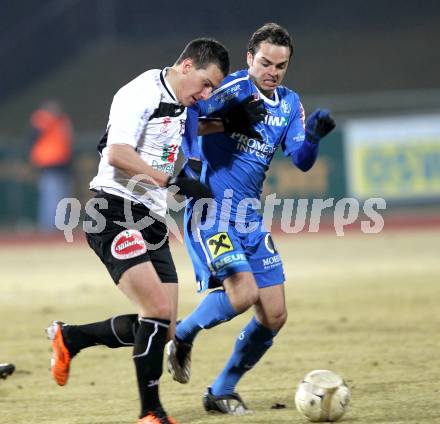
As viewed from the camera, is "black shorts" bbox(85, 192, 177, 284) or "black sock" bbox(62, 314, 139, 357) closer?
"black shorts" bbox(85, 192, 177, 284)

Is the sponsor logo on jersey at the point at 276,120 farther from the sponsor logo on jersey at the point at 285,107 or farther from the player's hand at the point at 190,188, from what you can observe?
the player's hand at the point at 190,188

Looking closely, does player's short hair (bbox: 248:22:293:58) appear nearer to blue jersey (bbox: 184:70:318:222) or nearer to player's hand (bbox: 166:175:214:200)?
blue jersey (bbox: 184:70:318:222)

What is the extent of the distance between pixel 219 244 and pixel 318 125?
0.99 metres

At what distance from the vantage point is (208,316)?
633 cm

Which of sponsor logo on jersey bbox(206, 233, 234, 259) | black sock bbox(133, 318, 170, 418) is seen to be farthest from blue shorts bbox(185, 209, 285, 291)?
black sock bbox(133, 318, 170, 418)

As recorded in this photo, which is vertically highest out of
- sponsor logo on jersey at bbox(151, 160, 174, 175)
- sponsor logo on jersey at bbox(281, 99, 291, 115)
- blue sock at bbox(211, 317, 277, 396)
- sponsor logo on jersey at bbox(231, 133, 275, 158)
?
sponsor logo on jersey at bbox(281, 99, 291, 115)

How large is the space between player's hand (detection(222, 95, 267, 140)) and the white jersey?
733 millimetres

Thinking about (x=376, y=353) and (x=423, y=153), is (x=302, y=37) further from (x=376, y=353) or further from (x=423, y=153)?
(x=376, y=353)

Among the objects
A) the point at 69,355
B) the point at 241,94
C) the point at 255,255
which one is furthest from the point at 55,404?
the point at 241,94

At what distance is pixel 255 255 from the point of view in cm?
644

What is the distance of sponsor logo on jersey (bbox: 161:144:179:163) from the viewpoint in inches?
→ 225

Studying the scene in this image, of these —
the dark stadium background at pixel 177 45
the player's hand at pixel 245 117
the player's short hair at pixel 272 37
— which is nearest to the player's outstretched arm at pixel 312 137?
the player's hand at pixel 245 117

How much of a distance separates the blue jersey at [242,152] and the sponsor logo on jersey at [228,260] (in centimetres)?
32

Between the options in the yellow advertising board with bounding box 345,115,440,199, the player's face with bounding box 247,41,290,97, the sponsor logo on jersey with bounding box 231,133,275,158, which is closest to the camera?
the player's face with bounding box 247,41,290,97
